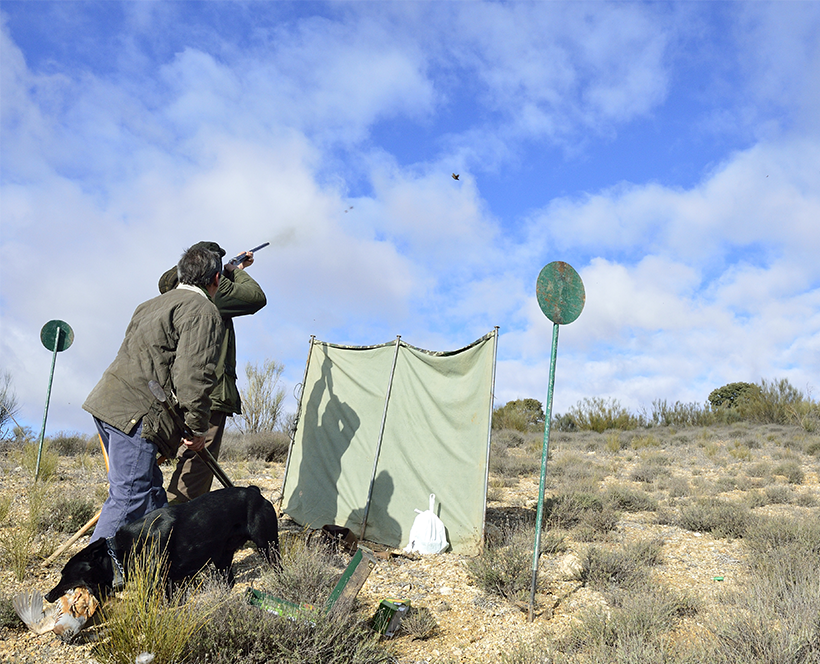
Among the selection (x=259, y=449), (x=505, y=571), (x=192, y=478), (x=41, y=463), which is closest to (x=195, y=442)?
(x=192, y=478)

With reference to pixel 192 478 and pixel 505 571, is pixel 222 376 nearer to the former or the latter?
pixel 192 478

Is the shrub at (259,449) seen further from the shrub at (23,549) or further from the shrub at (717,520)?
the shrub at (717,520)

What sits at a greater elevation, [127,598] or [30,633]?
[127,598]

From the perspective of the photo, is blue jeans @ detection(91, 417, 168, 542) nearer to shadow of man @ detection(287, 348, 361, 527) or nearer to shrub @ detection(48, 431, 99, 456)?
shadow of man @ detection(287, 348, 361, 527)

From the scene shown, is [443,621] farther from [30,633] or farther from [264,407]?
[264,407]

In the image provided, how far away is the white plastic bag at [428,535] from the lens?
18.5 feet

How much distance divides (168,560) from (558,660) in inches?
89.8

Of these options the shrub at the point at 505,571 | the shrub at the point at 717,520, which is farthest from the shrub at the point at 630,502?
the shrub at the point at 505,571

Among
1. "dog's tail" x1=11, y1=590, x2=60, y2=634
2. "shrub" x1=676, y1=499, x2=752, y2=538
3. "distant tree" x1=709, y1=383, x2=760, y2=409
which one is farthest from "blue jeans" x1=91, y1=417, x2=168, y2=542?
"distant tree" x1=709, y1=383, x2=760, y2=409

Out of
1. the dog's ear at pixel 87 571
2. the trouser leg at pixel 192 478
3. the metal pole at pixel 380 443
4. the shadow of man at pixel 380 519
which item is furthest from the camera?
the metal pole at pixel 380 443

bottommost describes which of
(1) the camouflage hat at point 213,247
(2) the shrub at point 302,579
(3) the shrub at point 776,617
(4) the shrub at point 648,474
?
(2) the shrub at point 302,579

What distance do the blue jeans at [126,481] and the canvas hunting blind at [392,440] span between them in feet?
10.2

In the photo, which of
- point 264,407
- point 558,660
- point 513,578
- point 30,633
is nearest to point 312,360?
point 513,578

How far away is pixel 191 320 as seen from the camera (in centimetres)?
366
